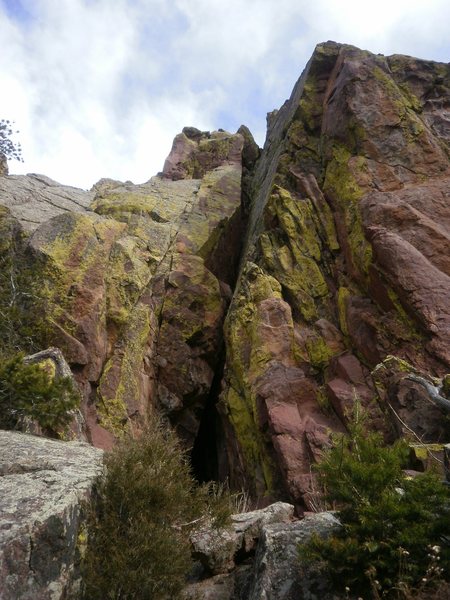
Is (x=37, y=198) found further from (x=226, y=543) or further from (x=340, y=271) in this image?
(x=226, y=543)

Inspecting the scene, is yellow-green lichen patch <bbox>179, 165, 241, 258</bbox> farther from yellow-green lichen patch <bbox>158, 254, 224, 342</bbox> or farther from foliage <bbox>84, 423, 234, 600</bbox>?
foliage <bbox>84, 423, 234, 600</bbox>

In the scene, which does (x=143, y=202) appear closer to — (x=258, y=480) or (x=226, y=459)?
(x=226, y=459)

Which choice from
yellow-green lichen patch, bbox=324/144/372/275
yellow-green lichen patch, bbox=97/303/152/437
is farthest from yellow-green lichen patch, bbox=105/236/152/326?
yellow-green lichen patch, bbox=324/144/372/275

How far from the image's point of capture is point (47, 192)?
24391mm

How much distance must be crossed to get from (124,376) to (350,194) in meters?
9.68

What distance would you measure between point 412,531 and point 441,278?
8.61 m

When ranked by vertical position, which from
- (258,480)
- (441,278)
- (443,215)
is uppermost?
(443,215)

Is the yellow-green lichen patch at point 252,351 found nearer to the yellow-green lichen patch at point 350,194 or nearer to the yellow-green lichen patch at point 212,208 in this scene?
the yellow-green lichen patch at point 350,194

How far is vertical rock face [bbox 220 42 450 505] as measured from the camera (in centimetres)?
1377

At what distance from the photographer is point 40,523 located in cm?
625

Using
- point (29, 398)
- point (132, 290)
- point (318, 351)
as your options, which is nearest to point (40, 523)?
point (29, 398)

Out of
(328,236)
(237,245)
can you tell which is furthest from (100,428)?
(237,245)

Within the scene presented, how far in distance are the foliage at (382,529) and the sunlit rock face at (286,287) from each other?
4.60 m

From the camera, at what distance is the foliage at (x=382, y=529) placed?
244 inches
